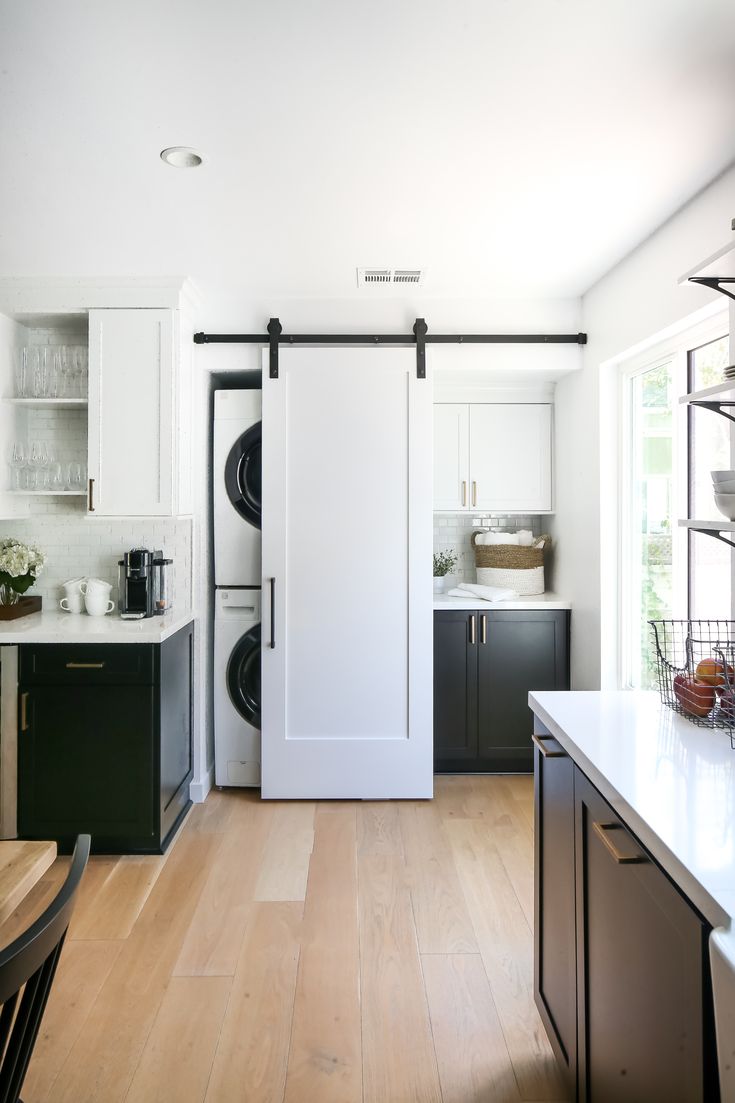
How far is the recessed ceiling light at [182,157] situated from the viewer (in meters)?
2.16

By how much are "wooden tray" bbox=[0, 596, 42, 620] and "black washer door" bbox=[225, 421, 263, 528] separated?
1.07 m

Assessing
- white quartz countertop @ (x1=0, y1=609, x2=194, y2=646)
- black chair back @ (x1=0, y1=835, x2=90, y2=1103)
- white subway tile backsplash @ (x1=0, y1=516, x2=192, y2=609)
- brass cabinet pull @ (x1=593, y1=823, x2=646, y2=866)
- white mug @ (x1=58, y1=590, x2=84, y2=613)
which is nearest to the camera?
black chair back @ (x1=0, y1=835, x2=90, y2=1103)

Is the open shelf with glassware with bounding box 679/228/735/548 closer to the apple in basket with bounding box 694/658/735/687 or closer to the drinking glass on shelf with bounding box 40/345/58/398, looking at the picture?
the apple in basket with bounding box 694/658/735/687

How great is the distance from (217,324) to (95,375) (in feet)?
2.29

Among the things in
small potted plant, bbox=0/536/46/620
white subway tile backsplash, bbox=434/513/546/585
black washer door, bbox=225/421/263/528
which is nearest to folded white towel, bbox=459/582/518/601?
white subway tile backsplash, bbox=434/513/546/585

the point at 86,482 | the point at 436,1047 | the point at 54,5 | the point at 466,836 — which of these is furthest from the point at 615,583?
the point at 54,5

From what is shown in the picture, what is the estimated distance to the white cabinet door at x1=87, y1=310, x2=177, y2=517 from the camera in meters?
3.30

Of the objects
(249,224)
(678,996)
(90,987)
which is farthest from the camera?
(249,224)

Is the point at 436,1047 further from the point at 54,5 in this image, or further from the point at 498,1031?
the point at 54,5

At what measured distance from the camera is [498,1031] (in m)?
1.98

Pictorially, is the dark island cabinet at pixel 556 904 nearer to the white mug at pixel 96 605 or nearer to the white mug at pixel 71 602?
the white mug at pixel 96 605

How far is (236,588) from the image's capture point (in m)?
3.76

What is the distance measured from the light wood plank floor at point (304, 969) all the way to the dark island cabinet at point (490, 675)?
0.57 metres

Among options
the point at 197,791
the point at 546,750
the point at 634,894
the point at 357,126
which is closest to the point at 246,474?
the point at 197,791
